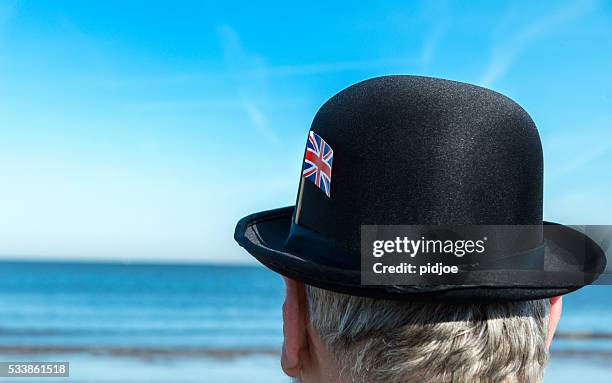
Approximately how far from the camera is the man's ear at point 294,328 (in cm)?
143

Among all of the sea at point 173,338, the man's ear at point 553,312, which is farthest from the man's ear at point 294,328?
the sea at point 173,338

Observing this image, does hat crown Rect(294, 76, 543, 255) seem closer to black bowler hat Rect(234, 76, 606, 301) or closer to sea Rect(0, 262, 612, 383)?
black bowler hat Rect(234, 76, 606, 301)

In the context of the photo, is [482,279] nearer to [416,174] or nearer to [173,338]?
[416,174]

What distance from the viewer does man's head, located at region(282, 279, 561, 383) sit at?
51.3 inches

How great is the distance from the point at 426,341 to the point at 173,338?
15.5 meters

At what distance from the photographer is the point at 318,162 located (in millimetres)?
1422

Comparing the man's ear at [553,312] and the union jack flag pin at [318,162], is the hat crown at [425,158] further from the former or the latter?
the man's ear at [553,312]

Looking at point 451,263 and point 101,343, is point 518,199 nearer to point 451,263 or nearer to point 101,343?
point 451,263

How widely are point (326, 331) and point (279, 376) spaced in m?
10.3

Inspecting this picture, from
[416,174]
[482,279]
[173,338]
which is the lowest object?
[482,279]

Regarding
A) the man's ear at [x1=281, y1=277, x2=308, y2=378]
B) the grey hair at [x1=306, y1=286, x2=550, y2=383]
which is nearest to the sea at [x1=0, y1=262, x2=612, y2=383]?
the man's ear at [x1=281, y1=277, x2=308, y2=378]

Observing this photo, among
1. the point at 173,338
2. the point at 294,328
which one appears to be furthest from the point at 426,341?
the point at 173,338

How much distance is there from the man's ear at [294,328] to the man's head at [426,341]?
43 millimetres

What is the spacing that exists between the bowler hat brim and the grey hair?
0.05m
